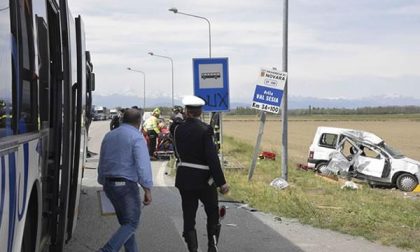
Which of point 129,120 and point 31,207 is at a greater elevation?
point 129,120

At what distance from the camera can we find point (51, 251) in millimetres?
5512

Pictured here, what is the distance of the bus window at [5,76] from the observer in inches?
132

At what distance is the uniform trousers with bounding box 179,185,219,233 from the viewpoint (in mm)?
6852

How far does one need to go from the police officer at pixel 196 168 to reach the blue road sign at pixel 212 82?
23.0ft

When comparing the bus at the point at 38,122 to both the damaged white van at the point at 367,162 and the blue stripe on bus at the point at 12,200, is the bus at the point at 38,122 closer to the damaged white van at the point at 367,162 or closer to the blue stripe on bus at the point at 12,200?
the blue stripe on bus at the point at 12,200

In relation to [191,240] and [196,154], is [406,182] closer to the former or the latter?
[191,240]

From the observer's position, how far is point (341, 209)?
10.5 m

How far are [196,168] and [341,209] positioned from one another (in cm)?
455

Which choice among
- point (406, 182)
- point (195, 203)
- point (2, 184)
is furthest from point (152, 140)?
point (2, 184)

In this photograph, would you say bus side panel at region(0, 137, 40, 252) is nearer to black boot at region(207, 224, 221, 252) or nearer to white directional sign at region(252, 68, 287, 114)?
black boot at region(207, 224, 221, 252)

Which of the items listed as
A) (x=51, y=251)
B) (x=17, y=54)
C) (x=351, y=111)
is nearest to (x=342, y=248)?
(x=51, y=251)

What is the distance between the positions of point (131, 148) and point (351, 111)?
161m

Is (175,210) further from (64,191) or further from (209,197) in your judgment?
(64,191)

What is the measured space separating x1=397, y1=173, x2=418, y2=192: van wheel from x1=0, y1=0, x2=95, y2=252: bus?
16.2 m
